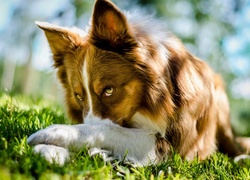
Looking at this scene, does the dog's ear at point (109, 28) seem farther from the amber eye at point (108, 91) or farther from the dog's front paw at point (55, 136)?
the dog's front paw at point (55, 136)

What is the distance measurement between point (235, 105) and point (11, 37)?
523 inches

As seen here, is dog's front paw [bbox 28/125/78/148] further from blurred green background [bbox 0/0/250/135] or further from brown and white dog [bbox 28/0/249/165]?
blurred green background [bbox 0/0/250/135]

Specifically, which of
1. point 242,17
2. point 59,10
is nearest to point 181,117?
point 59,10

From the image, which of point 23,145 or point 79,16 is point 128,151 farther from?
point 79,16

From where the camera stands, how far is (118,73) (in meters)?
4.07

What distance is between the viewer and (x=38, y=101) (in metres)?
6.89

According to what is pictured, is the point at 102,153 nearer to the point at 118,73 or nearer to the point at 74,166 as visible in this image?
the point at 74,166

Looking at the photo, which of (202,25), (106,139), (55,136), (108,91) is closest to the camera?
(55,136)

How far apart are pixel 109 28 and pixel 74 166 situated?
1.49 metres

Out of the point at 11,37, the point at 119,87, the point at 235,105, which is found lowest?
the point at 235,105

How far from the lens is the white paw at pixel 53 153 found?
311cm

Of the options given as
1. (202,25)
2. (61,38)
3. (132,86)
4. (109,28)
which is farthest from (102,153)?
(202,25)

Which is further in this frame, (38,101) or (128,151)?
(38,101)

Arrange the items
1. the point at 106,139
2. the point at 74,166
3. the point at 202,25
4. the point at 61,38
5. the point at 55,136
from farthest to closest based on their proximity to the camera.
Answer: the point at 202,25, the point at 61,38, the point at 106,139, the point at 55,136, the point at 74,166
